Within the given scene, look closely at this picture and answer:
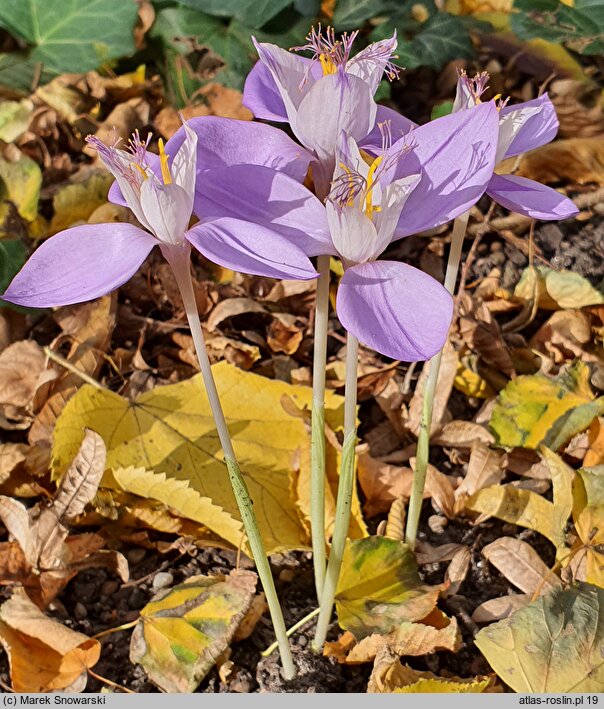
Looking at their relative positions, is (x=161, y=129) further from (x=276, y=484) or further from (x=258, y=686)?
(x=258, y=686)

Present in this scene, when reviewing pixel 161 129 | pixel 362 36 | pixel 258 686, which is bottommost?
pixel 258 686

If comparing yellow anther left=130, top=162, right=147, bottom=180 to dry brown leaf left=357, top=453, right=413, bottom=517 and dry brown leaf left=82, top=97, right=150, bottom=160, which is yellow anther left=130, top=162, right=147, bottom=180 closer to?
dry brown leaf left=357, top=453, right=413, bottom=517

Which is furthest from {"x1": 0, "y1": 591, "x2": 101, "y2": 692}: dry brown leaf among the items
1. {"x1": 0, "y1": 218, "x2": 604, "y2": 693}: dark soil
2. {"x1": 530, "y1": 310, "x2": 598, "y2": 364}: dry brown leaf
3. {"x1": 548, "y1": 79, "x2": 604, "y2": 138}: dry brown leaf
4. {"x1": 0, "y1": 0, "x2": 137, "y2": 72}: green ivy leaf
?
{"x1": 548, "y1": 79, "x2": 604, "y2": 138}: dry brown leaf

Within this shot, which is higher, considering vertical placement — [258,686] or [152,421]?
[152,421]

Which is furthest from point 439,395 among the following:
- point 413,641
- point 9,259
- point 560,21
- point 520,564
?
point 560,21

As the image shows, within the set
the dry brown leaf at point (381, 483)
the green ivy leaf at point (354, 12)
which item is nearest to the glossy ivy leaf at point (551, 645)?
the dry brown leaf at point (381, 483)

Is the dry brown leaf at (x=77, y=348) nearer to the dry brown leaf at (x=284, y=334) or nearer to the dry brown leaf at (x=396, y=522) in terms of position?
the dry brown leaf at (x=284, y=334)

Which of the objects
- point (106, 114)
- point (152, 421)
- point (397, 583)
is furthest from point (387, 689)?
point (106, 114)
